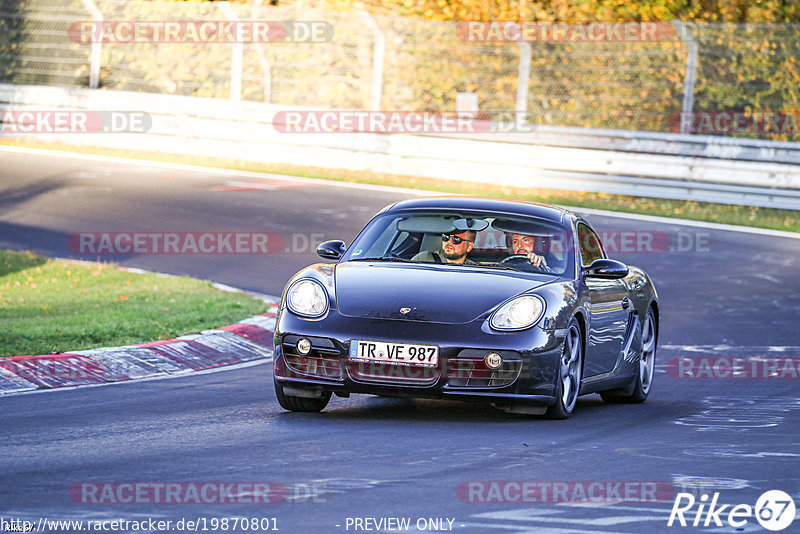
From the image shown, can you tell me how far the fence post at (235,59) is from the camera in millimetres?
25750

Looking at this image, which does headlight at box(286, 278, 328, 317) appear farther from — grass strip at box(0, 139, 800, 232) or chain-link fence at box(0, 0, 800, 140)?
chain-link fence at box(0, 0, 800, 140)

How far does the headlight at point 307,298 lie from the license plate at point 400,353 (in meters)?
0.40

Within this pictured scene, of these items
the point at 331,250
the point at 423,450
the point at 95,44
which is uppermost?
the point at 95,44

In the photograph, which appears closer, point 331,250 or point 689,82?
point 331,250

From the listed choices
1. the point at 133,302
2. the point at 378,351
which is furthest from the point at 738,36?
the point at 378,351

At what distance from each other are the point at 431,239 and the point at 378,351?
1465mm

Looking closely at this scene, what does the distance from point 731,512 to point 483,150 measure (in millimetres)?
17438

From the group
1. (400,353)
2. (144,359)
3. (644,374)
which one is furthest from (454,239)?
(144,359)

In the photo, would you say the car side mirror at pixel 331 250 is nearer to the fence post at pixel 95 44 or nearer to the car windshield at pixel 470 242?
the car windshield at pixel 470 242

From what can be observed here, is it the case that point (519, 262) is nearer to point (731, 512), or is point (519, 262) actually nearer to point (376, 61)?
point (731, 512)

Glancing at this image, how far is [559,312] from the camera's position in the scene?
8.67 m

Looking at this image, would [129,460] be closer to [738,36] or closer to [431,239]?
[431,239]

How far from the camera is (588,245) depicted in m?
10.2

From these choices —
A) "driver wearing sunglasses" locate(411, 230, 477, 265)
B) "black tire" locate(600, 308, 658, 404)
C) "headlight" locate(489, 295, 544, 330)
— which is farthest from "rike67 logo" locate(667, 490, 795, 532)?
"black tire" locate(600, 308, 658, 404)
